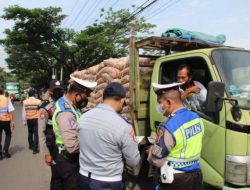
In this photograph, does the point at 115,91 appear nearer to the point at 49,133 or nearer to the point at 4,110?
the point at 49,133

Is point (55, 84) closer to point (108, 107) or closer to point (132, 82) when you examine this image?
point (132, 82)

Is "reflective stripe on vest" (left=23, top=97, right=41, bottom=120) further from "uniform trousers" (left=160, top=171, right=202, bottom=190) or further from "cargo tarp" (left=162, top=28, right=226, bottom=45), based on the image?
"uniform trousers" (left=160, top=171, right=202, bottom=190)

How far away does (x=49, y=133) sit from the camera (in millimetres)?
4488

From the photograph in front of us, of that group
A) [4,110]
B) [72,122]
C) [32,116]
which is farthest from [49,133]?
[32,116]

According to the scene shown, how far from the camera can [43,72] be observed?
117 feet

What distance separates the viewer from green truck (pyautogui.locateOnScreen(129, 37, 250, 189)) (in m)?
3.54

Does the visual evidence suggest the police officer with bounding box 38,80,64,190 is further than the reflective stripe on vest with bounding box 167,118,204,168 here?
Yes

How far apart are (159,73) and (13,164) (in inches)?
187

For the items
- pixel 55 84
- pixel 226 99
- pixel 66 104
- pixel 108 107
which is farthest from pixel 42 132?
pixel 226 99

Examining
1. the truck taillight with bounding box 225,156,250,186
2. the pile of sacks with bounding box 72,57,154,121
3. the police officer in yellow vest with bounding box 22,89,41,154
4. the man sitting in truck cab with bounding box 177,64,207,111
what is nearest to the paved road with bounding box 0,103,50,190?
the police officer in yellow vest with bounding box 22,89,41,154

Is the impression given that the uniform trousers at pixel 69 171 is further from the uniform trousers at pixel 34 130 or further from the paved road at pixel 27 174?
the uniform trousers at pixel 34 130

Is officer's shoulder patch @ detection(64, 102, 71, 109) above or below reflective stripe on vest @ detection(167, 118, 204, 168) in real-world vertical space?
above

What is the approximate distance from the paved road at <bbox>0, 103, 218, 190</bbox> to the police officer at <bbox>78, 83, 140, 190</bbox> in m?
2.91

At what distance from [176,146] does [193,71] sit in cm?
195
